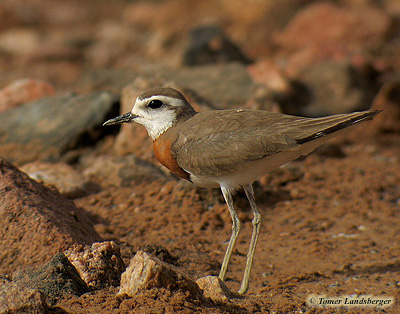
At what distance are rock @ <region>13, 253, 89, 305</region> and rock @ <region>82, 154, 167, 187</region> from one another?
3.05 m

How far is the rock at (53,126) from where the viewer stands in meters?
8.51

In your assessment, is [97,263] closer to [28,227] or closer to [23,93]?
[28,227]

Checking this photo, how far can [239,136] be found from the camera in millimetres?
5250

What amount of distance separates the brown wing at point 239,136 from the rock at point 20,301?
6.47 feet

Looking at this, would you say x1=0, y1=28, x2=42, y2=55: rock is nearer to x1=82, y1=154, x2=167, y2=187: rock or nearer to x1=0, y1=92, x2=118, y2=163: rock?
x1=0, y1=92, x2=118, y2=163: rock

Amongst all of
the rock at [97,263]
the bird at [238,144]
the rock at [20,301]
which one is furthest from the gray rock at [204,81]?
the rock at [20,301]

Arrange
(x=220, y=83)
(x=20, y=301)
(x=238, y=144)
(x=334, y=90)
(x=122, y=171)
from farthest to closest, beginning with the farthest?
(x=334, y=90), (x=220, y=83), (x=122, y=171), (x=238, y=144), (x=20, y=301)

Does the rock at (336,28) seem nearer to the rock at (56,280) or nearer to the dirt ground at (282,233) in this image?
the dirt ground at (282,233)

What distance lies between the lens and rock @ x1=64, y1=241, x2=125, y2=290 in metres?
4.59

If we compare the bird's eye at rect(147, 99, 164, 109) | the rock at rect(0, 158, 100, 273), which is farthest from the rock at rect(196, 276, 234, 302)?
the bird's eye at rect(147, 99, 164, 109)

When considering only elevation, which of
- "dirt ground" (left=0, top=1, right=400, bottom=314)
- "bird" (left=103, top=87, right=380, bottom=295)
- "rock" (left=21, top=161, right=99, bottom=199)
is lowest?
"dirt ground" (left=0, top=1, right=400, bottom=314)

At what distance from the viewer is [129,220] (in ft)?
22.3

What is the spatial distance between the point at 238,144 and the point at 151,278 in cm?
158

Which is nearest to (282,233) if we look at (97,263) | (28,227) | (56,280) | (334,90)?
(97,263)
